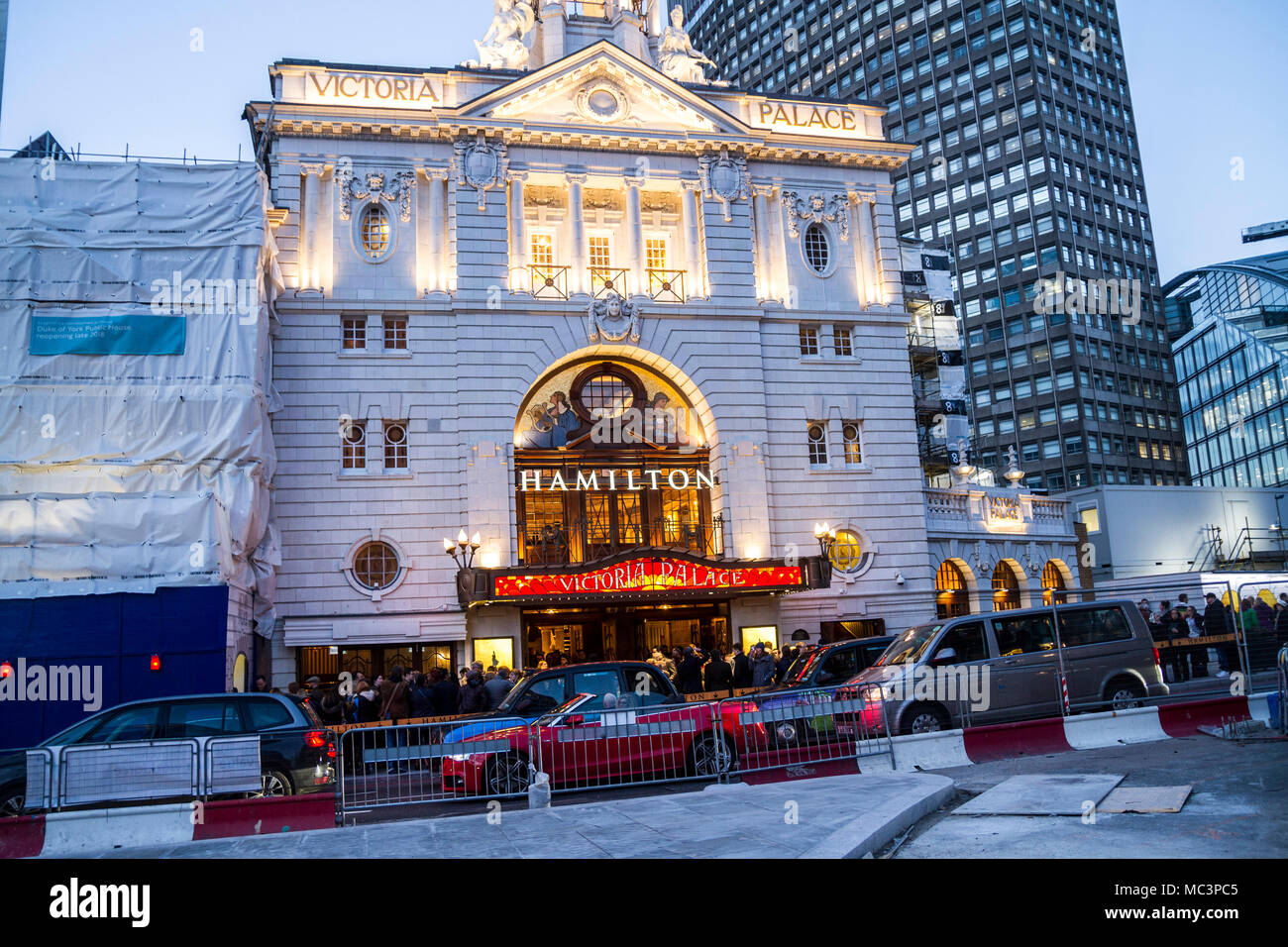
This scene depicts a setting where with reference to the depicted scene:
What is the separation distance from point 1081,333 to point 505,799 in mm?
78982

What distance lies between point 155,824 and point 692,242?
2553 cm

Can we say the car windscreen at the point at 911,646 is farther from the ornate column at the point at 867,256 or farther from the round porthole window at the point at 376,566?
the ornate column at the point at 867,256

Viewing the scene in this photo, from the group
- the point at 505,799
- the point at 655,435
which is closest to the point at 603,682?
the point at 505,799

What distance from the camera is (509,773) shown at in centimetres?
1432

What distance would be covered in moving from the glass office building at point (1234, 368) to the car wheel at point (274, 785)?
234 ft

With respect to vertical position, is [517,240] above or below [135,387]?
above

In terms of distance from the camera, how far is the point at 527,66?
115ft

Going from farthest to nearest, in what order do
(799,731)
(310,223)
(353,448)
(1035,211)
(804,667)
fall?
(1035,211) < (310,223) < (353,448) < (804,667) < (799,731)

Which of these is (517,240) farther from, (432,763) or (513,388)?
(432,763)

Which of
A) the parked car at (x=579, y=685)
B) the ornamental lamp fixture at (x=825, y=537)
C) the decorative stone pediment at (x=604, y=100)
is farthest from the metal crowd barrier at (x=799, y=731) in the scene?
the decorative stone pediment at (x=604, y=100)

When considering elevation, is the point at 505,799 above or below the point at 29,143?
below

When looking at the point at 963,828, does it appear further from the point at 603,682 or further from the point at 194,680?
the point at 194,680

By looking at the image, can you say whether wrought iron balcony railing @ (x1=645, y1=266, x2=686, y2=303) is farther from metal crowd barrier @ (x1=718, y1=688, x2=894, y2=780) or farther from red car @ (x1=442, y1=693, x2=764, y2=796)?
red car @ (x1=442, y1=693, x2=764, y2=796)

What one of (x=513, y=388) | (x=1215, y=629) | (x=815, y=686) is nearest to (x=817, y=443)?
(x=513, y=388)
